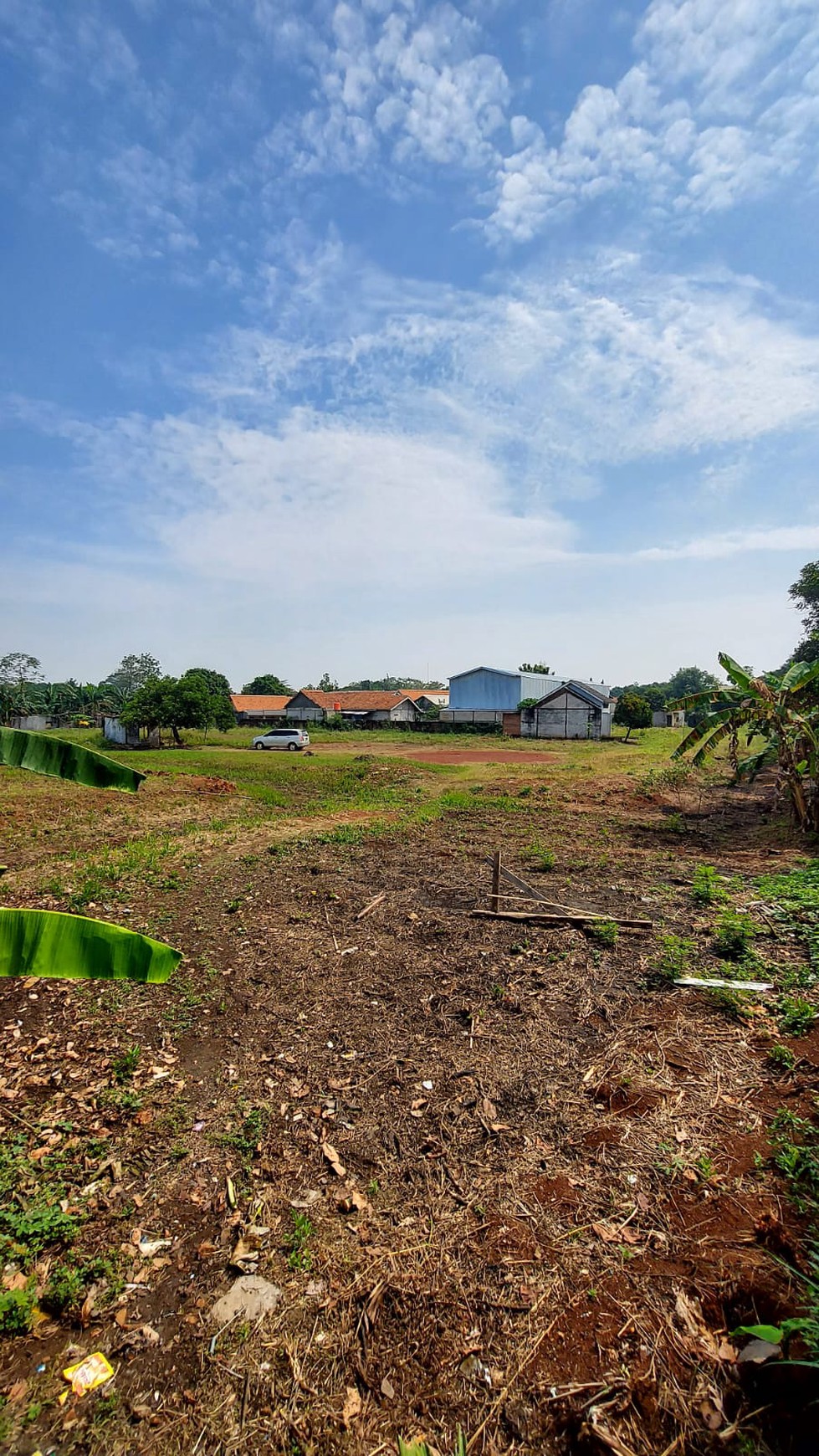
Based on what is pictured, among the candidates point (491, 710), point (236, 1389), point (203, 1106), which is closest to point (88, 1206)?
point (203, 1106)

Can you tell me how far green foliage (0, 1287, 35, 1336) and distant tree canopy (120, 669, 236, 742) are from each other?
3332 centimetres

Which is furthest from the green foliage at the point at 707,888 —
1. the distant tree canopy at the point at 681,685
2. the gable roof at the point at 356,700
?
the distant tree canopy at the point at 681,685

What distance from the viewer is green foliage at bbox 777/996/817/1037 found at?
4836mm

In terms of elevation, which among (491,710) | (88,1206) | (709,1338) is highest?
(491,710)

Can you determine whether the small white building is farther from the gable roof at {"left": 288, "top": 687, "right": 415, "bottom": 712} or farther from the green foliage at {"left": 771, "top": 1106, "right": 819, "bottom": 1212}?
the green foliage at {"left": 771, "top": 1106, "right": 819, "bottom": 1212}

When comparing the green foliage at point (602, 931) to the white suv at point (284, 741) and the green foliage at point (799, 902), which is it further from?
the white suv at point (284, 741)

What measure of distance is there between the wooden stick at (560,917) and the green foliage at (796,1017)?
1.99m

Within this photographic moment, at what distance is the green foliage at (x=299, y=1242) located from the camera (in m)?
3.04

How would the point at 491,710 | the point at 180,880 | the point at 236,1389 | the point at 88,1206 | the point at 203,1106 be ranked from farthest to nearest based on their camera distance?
the point at 491,710 → the point at 180,880 → the point at 203,1106 → the point at 88,1206 → the point at 236,1389

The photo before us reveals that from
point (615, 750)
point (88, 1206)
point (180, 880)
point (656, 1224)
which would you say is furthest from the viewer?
point (615, 750)

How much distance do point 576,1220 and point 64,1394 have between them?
250 centimetres

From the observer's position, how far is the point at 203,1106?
432 cm

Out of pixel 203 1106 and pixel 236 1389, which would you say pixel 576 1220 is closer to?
pixel 236 1389

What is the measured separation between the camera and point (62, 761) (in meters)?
3.77
